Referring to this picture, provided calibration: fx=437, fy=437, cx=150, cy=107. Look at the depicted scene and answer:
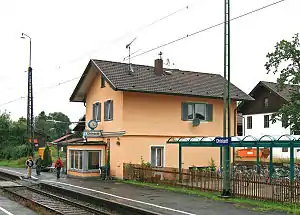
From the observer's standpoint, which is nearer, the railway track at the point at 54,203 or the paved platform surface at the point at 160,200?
the paved platform surface at the point at 160,200

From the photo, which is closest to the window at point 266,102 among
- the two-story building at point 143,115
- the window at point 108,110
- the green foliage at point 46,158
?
the two-story building at point 143,115

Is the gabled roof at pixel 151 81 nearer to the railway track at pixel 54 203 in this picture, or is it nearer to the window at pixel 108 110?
the window at pixel 108 110

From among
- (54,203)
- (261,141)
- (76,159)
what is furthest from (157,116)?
(54,203)

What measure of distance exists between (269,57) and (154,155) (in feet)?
31.9

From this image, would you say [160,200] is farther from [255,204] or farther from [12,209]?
[12,209]

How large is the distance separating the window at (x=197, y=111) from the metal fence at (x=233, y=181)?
5.61m

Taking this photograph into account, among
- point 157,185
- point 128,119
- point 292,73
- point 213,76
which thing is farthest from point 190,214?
point 213,76

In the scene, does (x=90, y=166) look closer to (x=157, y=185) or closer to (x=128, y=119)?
(x=128, y=119)

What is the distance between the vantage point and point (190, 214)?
13.6 metres

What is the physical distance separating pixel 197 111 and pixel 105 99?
20.4 ft

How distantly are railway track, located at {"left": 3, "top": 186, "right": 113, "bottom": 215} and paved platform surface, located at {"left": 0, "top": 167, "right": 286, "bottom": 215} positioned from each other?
112 centimetres

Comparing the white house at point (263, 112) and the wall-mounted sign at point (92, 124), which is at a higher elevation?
the white house at point (263, 112)

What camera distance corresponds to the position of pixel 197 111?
29469mm

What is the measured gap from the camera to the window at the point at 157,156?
27.6m
